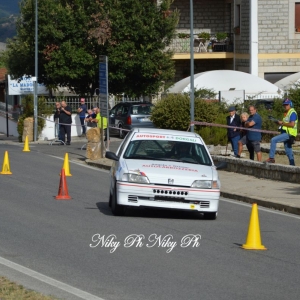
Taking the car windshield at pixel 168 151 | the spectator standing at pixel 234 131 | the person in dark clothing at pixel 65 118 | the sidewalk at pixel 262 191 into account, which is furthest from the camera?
the person in dark clothing at pixel 65 118

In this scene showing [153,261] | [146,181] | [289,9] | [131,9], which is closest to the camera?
[153,261]

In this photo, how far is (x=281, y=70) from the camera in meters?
41.9

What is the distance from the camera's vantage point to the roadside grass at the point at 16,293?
6965mm

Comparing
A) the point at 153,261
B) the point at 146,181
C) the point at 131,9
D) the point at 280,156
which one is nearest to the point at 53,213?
the point at 146,181

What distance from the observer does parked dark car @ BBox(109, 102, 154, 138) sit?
112ft

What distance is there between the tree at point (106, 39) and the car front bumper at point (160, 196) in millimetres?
25884

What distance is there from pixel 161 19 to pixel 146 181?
90.2ft

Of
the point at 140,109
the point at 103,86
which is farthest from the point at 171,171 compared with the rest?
the point at 140,109

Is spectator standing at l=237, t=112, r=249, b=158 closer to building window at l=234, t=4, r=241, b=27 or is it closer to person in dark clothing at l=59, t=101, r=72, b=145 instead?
person in dark clothing at l=59, t=101, r=72, b=145

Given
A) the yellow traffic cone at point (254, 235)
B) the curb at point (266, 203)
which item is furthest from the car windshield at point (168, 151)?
the yellow traffic cone at point (254, 235)

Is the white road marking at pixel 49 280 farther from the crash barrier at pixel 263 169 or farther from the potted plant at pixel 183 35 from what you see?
the potted plant at pixel 183 35

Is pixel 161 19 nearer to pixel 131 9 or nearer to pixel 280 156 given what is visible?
pixel 131 9

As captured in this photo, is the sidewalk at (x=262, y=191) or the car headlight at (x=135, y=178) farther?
the sidewalk at (x=262, y=191)

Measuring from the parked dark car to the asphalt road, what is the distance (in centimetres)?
1848
